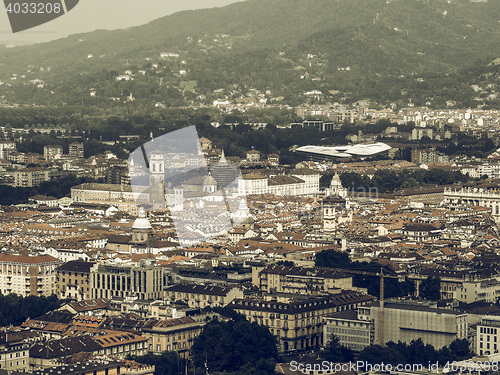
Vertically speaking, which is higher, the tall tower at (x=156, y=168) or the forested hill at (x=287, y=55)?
the forested hill at (x=287, y=55)

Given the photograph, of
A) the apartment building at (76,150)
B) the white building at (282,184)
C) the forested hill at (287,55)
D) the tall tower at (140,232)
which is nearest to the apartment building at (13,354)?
the tall tower at (140,232)

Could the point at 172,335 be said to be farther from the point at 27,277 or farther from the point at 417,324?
the point at 27,277

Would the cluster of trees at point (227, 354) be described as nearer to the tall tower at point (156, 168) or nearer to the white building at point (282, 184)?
the tall tower at point (156, 168)

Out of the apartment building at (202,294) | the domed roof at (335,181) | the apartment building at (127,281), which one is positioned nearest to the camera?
the apartment building at (202,294)

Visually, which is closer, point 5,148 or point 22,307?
point 22,307

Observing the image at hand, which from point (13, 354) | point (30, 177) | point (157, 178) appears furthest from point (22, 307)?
point (30, 177)

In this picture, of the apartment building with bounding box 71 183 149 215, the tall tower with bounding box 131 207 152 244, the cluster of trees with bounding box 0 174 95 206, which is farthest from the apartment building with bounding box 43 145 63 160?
the tall tower with bounding box 131 207 152 244
